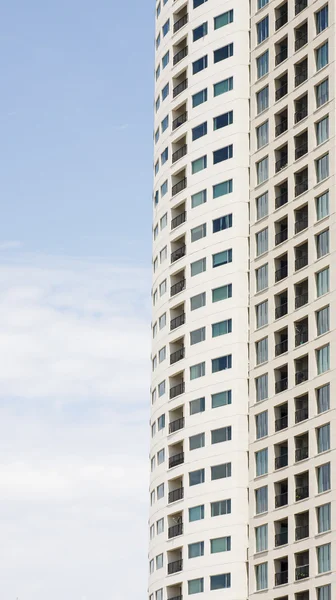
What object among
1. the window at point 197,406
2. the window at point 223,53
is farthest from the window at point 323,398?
the window at point 223,53

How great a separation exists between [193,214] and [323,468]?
29.8 meters

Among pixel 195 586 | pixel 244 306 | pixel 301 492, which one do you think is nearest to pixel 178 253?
pixel 244 306

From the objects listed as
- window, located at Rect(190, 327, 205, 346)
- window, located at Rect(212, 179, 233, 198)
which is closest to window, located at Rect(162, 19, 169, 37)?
window, located at Rect(212, 179, 233, 198)

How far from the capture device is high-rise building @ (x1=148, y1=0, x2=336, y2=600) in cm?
9475

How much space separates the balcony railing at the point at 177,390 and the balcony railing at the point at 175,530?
10.7 m

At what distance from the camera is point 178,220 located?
381ft

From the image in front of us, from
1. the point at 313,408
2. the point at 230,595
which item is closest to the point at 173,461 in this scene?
the point at 230,595

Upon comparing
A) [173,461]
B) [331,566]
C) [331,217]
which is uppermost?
[331,217]

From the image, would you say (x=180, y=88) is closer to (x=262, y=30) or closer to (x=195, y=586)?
(x=262, y=30)

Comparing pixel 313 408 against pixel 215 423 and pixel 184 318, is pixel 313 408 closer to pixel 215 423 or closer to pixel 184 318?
pixel 215 423

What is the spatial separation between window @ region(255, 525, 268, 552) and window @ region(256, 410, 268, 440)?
22.4 ft

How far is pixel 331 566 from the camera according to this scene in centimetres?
8831

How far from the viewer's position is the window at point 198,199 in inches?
4424

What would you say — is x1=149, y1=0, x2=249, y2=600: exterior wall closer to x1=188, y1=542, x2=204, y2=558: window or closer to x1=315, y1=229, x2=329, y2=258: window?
x1=188, y1=542, x2=204, y2=558: window
